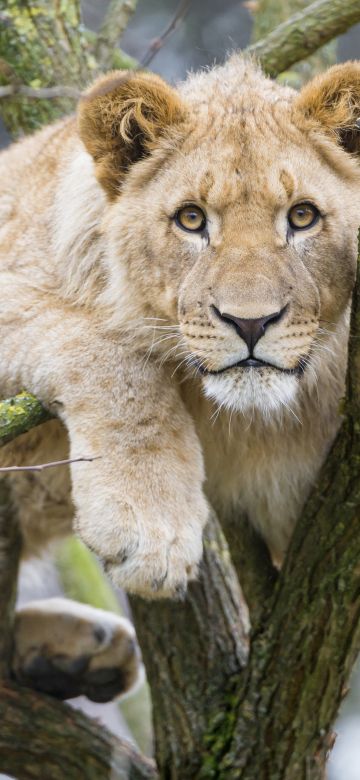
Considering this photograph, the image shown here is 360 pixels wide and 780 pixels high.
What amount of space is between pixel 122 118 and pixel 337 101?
0.76 meters

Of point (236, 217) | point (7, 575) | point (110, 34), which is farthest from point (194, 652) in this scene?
point (110, 34)

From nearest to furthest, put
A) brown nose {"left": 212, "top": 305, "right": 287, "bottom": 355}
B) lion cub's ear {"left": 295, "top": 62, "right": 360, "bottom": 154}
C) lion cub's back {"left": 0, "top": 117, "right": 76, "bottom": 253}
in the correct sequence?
brown nose {"left": 212, "top": 305, "right": 287, "bottom": 355} < lion cub's ear {"left": 295, "top": 62, "right": 360, "bottom": 154} < lion cub's back {"left": 0, "top": 117, "right": 76, "bottom": 253}

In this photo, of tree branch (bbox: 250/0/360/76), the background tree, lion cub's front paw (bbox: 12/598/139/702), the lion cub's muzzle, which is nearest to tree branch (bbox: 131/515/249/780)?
the background tree

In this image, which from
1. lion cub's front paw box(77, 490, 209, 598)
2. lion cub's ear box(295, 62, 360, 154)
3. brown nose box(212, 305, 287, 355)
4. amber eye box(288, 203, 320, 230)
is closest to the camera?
brown nose box(212, 305, 287, 355)

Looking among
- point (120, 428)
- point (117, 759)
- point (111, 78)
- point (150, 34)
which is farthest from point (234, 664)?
point (150, 34)

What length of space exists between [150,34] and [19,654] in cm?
903

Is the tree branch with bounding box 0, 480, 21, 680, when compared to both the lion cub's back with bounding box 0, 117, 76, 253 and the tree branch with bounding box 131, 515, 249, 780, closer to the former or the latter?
the tree branch with bounding box 131, 515, 249, 780

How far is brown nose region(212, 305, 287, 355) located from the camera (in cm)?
358

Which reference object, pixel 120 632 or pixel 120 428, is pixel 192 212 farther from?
pixel 120 632

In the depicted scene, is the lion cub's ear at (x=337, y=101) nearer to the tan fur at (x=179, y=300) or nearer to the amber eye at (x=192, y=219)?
the tan fur at (x=179, y=300)

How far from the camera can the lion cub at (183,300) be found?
373cm

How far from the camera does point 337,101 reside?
13.4 ft

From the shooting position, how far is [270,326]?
363 centimetres

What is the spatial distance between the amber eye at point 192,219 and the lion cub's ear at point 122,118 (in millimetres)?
357
